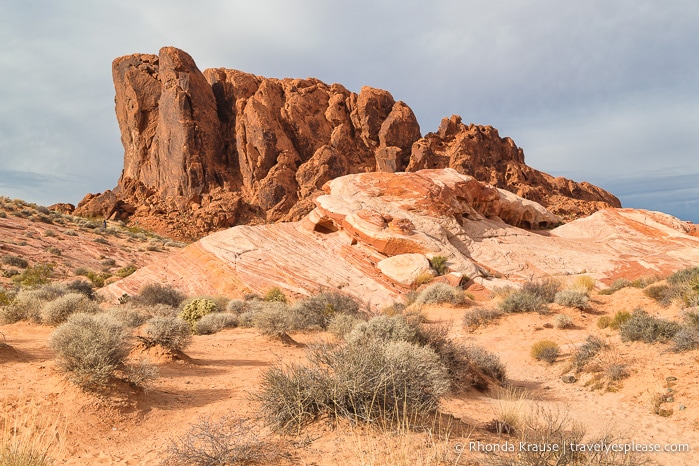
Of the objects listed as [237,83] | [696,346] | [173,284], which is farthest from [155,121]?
[696,346]

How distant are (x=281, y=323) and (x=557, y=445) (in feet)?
28.6

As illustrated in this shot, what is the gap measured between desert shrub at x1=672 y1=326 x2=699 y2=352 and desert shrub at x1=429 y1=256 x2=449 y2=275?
1078 centimetres

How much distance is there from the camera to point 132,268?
27094mm

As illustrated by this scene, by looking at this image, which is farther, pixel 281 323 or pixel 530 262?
pixel 530 262

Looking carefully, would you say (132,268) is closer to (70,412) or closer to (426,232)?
(426,232)

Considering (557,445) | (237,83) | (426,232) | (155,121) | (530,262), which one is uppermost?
(237,83)

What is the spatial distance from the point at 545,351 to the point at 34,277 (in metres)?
21.5

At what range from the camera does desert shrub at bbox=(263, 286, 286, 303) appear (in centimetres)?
1741

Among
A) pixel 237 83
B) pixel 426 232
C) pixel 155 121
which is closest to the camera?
pixel 426 232

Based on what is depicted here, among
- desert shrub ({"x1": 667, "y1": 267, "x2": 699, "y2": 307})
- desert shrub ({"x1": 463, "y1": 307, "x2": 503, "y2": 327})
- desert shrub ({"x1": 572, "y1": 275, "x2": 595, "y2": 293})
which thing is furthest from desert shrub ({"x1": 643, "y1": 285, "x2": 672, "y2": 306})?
desert shrub ({"x1": 463, "y1": 307, "x2": 503, "y2": 327})

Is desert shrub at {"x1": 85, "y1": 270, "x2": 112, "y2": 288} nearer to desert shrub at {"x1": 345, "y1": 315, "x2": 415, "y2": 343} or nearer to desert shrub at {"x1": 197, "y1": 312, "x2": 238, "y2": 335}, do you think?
desert shrub at {"x1": 197, "y1": 312, "x2": 238, "y2": 335}

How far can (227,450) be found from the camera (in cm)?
386

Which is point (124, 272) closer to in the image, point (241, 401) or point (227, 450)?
point (241, 401)

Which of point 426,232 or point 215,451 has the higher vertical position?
point 426,232
